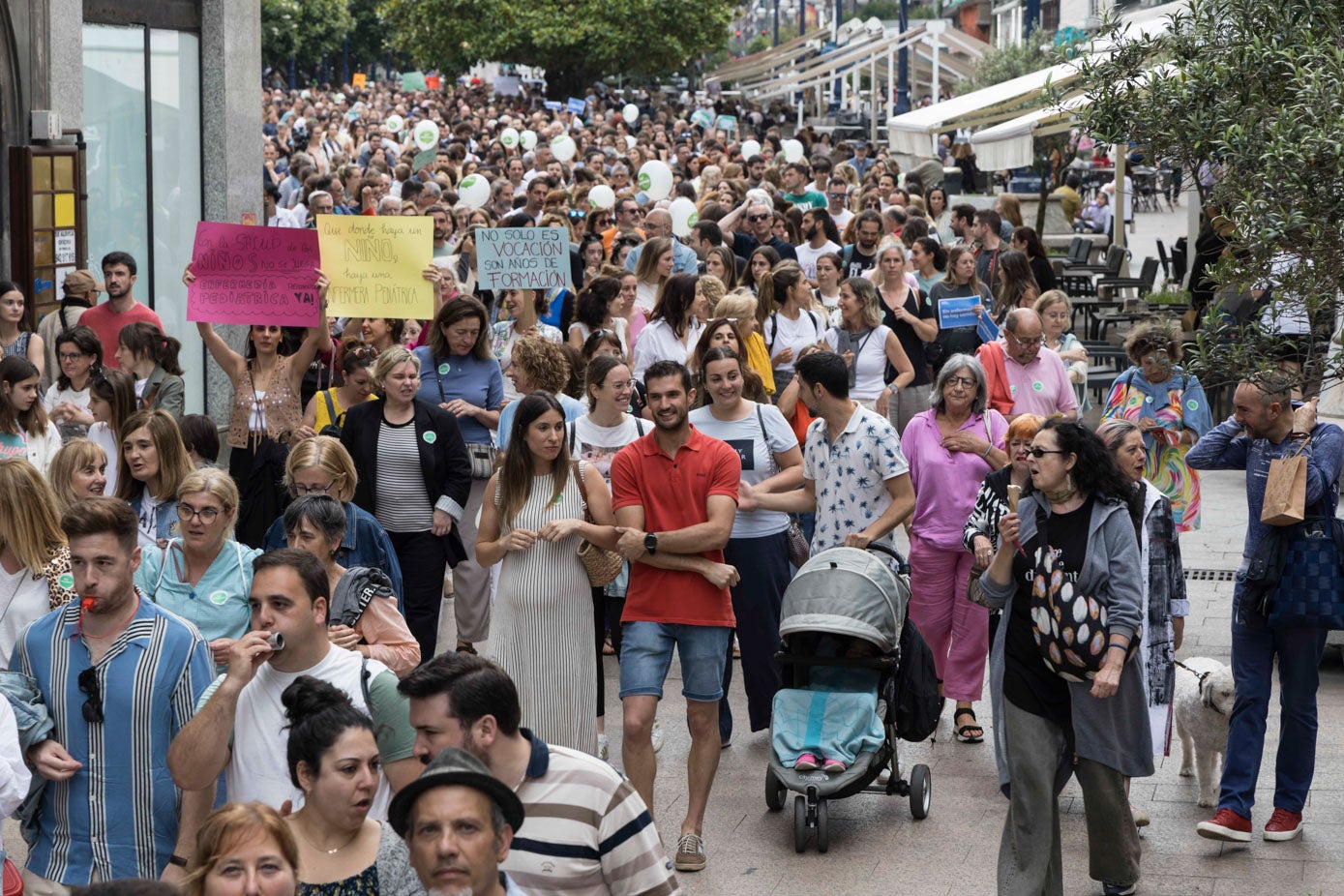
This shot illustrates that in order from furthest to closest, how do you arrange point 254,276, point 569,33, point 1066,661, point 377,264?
point 569,33 → point 377,264 → point 254,276 → point 1066,661

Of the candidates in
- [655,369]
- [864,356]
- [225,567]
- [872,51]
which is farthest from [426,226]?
[872,51]

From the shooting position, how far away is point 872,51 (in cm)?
5372

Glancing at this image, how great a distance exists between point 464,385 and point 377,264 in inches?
57.8

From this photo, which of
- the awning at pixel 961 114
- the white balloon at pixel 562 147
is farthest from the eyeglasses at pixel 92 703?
the white balloon at pixel 562 147

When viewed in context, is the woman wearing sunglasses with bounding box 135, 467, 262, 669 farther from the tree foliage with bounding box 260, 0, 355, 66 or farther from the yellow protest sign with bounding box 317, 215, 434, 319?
the tree foliage with bounding box 260, 0, 355, 66

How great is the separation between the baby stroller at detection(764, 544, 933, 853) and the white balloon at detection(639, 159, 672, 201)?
16009 millimetres

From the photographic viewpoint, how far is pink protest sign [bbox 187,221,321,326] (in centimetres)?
1012

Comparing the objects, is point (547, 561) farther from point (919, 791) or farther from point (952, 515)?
point (952, 515)

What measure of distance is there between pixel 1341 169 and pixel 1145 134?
3.81ft

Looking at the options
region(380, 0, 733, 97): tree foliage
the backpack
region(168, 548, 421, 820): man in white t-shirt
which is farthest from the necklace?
region(380, 0, 733, 97): tree foliage

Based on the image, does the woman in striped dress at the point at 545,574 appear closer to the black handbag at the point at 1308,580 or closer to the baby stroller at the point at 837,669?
the baby stroller at the point at 837,669

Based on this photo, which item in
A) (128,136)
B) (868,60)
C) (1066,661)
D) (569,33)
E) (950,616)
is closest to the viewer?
(1066,661)

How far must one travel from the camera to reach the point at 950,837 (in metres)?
7.30

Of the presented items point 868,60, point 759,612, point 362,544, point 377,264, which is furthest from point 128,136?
point 868,60
